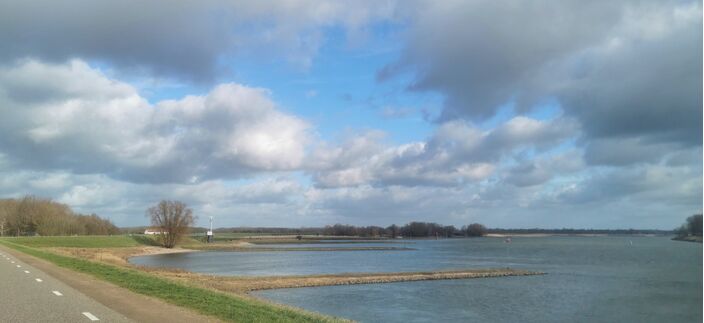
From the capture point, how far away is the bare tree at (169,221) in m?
136

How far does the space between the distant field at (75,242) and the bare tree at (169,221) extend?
6075 mm

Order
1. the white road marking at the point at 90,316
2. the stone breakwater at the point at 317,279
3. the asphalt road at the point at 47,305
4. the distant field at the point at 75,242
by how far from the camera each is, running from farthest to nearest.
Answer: the distant field at the point at 75,242, the stone breakwater at the point at 317,279, the asphalt road at the point at 47,305, the white road marking at the point at 90,316

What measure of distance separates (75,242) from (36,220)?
35839 mm

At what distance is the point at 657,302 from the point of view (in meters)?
41.1

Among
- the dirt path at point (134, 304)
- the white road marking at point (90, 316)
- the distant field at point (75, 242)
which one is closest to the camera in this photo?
the white road marking at point (90, 316)

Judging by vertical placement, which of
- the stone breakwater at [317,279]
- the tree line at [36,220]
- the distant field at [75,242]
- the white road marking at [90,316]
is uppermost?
the tree line at [36,220]

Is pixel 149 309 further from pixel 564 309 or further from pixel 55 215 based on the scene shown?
pixel 55 215

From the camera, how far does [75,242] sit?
10681 centimetres

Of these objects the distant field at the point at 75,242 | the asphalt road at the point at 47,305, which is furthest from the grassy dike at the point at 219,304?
the distant field at the point at 75,242

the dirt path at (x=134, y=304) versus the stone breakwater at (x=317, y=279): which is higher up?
the dirt path at (x=134, y=304)

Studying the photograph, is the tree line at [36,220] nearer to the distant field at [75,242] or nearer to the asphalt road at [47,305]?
the distant field at [75,242]

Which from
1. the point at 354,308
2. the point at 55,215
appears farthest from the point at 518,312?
the point at 55,215

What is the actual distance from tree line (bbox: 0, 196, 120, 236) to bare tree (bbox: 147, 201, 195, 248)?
65.7 ft

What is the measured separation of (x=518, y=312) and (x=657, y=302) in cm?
1316
